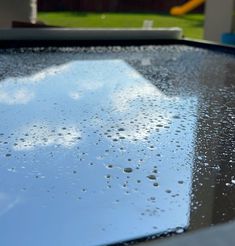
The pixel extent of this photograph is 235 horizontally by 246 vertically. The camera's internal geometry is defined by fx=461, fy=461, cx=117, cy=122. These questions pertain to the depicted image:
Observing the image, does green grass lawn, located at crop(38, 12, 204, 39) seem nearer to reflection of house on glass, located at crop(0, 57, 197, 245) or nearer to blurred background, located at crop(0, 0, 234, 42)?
blurred background, located at crop(0, 0, 234, 42)

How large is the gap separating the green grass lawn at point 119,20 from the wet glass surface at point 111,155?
13.5 meters

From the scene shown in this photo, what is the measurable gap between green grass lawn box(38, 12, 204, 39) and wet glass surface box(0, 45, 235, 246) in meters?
13.5

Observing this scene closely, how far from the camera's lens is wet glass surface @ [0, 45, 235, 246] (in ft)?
4.41

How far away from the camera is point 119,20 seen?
1980 cm

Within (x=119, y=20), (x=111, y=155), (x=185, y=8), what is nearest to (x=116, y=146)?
(x=111, y=155)

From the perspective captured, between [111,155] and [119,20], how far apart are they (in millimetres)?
18454

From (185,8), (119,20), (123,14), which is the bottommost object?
(119,20)

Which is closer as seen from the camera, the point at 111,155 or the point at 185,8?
the point at 111,155

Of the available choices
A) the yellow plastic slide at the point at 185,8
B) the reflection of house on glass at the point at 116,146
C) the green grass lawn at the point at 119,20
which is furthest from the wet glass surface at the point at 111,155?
the yellow plastic slide at the point at 185,8

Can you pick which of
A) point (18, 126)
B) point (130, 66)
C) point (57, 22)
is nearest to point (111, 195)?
point (18, 126)

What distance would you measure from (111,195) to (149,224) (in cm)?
23

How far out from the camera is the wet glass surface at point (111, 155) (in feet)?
4.41

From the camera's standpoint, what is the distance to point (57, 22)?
17.9 meters

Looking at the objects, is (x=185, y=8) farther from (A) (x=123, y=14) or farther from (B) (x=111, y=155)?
(B) (x=111, y=155)
